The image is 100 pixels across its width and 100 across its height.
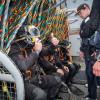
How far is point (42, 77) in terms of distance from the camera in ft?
11.6

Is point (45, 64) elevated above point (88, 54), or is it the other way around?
point (88, 54)

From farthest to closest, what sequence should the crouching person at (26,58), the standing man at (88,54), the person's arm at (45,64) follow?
1. the standing man at (88,54)
2. the person's arm at (45,64)
3. the crouching person at (26,58)

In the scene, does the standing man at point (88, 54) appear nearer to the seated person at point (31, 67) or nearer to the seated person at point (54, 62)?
the seated person at point (54, 62)

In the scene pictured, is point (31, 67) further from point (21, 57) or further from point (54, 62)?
point (54, 62)

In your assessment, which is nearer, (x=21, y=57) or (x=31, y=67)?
(x=21, y=57)

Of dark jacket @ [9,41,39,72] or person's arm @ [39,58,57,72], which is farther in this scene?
person's arm @ [39,58,57,72]

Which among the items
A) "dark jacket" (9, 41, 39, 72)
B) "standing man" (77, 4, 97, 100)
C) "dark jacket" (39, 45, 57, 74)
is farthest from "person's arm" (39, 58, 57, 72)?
"dark jacket" (9, 41, 39, 72)

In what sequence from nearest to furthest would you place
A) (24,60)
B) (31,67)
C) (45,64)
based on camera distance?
(24,60)
(31,67)
(45,64)

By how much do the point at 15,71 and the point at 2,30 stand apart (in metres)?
0.60

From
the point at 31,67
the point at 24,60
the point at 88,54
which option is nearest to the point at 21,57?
the point at 24,60

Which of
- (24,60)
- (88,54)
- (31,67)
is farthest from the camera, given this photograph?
(88,54)

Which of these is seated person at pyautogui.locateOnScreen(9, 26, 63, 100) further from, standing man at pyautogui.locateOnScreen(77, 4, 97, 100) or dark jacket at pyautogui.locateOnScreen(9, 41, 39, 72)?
standing man at pyautogui.locateOnScreen(77, 4, 97, 100)

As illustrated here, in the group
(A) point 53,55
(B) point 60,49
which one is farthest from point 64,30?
(A) point 53,55

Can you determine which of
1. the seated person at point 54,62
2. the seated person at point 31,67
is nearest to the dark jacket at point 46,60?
the seated person at point 54,62
